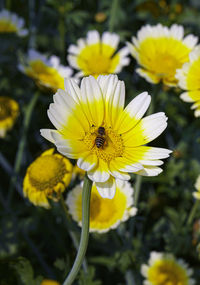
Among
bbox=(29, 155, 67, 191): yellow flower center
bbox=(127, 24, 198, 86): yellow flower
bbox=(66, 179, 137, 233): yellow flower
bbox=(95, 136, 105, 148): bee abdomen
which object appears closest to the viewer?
bbox=(95, 136, 105, 148): bee abdomen

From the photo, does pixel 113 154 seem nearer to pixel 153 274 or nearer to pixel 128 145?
pixel 128 145

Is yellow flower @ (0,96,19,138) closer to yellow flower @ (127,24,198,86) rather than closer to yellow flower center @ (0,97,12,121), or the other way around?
yellow flower center @ (0,97,12,121)

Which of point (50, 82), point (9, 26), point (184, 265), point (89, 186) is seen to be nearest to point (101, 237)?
point (184, 265)

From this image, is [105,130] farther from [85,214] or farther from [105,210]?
[105,210]

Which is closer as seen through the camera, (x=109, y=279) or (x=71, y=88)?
(x=71, y=88)

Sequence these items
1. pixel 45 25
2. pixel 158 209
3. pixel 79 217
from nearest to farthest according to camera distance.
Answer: pixel 79 217
pixel 158 209
pixel 45 25

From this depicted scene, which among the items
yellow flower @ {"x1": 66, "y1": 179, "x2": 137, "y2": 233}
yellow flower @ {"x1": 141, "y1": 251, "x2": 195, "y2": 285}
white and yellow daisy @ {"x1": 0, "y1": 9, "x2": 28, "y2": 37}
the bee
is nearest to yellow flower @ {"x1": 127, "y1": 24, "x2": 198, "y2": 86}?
yellow flower @ {"x1": 66, "y1": 179, "x2": 137, "y2": 233}

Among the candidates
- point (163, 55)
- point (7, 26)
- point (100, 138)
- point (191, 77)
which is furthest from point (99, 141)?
point (7, 26)
